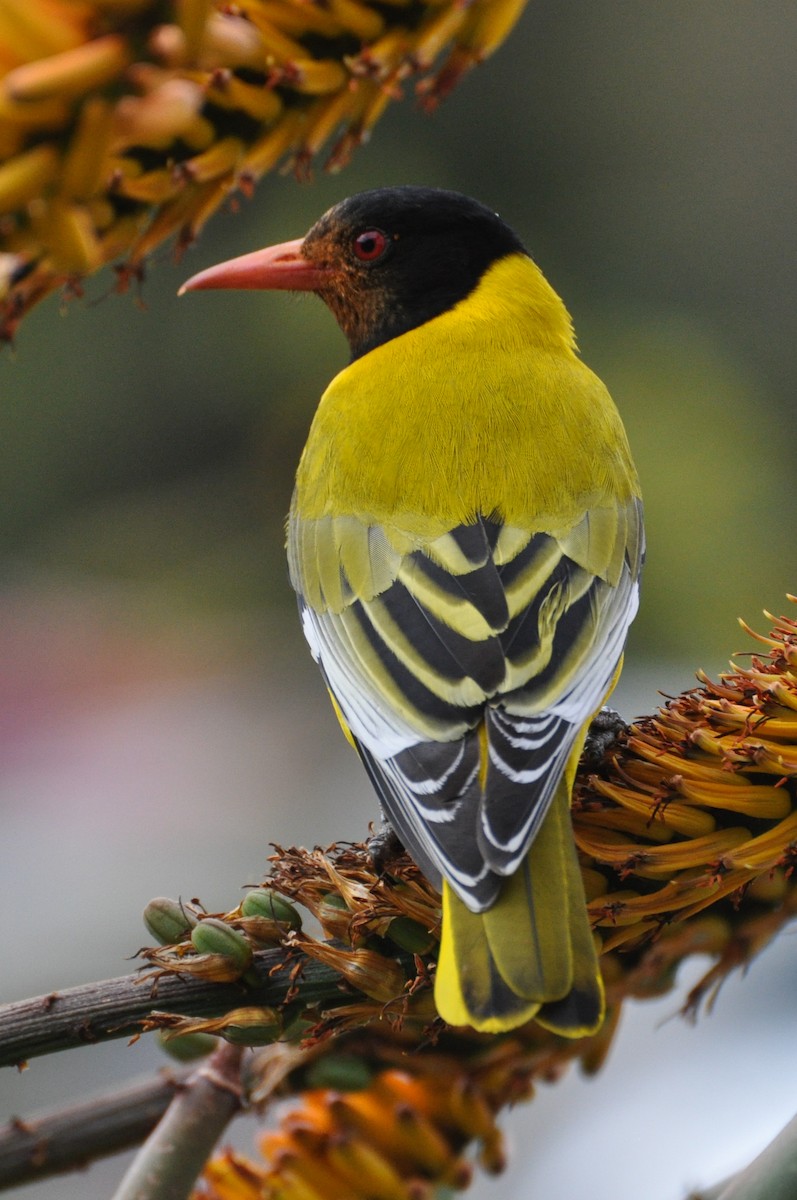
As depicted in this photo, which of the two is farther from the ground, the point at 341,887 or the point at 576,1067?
the point at 341,887

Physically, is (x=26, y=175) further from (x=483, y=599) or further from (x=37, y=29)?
(x=483, y=599)

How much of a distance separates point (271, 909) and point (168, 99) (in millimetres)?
552

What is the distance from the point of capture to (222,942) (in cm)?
84

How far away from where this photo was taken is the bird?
0.98 m

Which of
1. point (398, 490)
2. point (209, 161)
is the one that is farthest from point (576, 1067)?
point (398, 490)

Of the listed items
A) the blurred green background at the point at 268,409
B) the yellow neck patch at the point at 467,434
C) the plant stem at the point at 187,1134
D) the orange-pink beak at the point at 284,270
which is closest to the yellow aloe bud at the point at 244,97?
the plant stem at the point at 187,1134

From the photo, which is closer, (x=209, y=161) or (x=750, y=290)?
(x=209, y=161)

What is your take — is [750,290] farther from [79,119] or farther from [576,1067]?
[79,119]

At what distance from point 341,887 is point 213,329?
4054mm

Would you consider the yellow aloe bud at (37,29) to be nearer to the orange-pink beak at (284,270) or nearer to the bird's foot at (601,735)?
the bird's foot at (601,735)

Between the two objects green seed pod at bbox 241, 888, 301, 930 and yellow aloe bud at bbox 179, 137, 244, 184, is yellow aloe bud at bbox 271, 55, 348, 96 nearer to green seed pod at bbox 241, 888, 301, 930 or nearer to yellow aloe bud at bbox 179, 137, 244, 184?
yellow aloe bud at bbox 179, 137, 244, 184

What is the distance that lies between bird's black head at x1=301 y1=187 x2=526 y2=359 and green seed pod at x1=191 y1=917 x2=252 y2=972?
50.2 inches

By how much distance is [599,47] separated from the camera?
4.90 meters

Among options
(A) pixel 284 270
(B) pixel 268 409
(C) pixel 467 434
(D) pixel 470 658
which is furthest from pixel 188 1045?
(B) pixel 268 409
